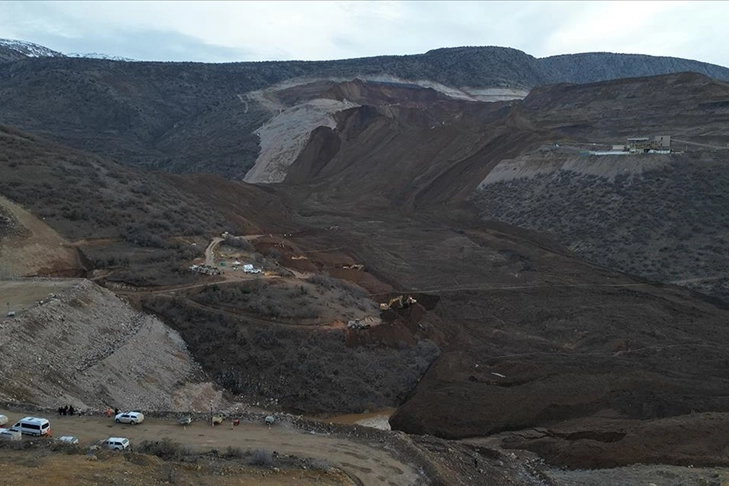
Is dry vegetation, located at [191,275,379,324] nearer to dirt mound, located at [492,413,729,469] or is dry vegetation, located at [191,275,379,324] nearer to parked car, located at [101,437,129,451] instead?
dirt mound, located at [492,413,729,469]

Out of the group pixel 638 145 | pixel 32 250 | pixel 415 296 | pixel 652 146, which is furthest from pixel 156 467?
pixel 638 145

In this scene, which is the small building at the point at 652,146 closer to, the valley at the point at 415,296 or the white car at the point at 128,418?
the valley at the point at 415,296

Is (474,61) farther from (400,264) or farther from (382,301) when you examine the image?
(382,301)

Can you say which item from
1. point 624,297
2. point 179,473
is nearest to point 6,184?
point 179,473

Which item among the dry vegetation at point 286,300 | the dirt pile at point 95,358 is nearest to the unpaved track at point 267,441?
the dirt pile at point 95,358

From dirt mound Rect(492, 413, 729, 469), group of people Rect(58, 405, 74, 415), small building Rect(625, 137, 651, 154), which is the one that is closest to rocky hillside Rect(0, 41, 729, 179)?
small building Rect(625, 137, 651, 154)

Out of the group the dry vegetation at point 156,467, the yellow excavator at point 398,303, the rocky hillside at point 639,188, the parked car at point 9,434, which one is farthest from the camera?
the rocky hillside at point 639,188

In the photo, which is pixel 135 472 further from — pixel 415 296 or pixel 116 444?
pixel 415 296
